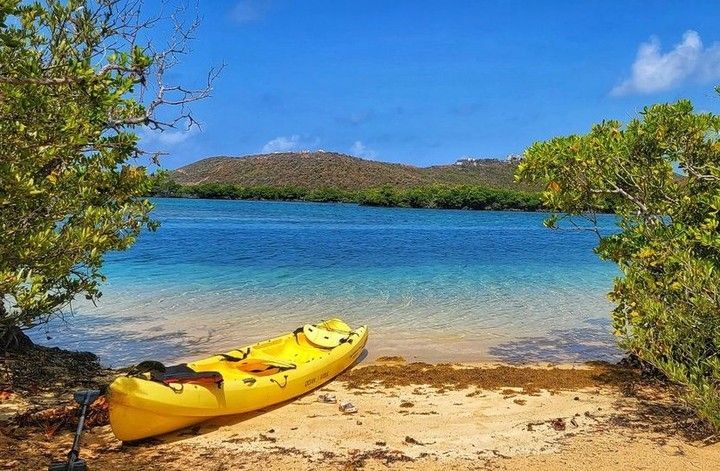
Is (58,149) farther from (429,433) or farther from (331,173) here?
(331,173)

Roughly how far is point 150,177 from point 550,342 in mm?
9159

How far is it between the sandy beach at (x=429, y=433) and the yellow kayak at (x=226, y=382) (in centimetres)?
25

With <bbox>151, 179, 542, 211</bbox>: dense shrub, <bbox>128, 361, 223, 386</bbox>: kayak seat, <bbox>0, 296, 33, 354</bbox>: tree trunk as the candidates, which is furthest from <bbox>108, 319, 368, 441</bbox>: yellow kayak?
<bbox>151, 179, 542, 211</bbox>: dense shrub

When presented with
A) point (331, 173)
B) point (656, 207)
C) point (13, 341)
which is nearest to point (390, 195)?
point (331, 173)

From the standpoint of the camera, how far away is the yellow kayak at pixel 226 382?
6.70 meters

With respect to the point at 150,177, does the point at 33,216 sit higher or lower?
lower

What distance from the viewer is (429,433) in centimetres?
736

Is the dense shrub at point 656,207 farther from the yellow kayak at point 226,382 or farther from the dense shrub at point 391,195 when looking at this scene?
the dense shrub at point 391,195

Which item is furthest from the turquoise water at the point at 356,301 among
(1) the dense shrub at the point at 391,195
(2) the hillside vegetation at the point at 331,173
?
(2) the hillside vegetation at the point at 331,173

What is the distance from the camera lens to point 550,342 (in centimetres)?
1320

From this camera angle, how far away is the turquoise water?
12602 millimetres

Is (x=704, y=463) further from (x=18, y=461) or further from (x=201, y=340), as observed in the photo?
(x=201, y=340)

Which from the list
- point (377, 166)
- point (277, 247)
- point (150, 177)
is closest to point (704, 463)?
point (150, 177)

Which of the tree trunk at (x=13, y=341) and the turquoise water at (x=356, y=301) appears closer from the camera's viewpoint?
the tree trunk at (x=13, y=341)
